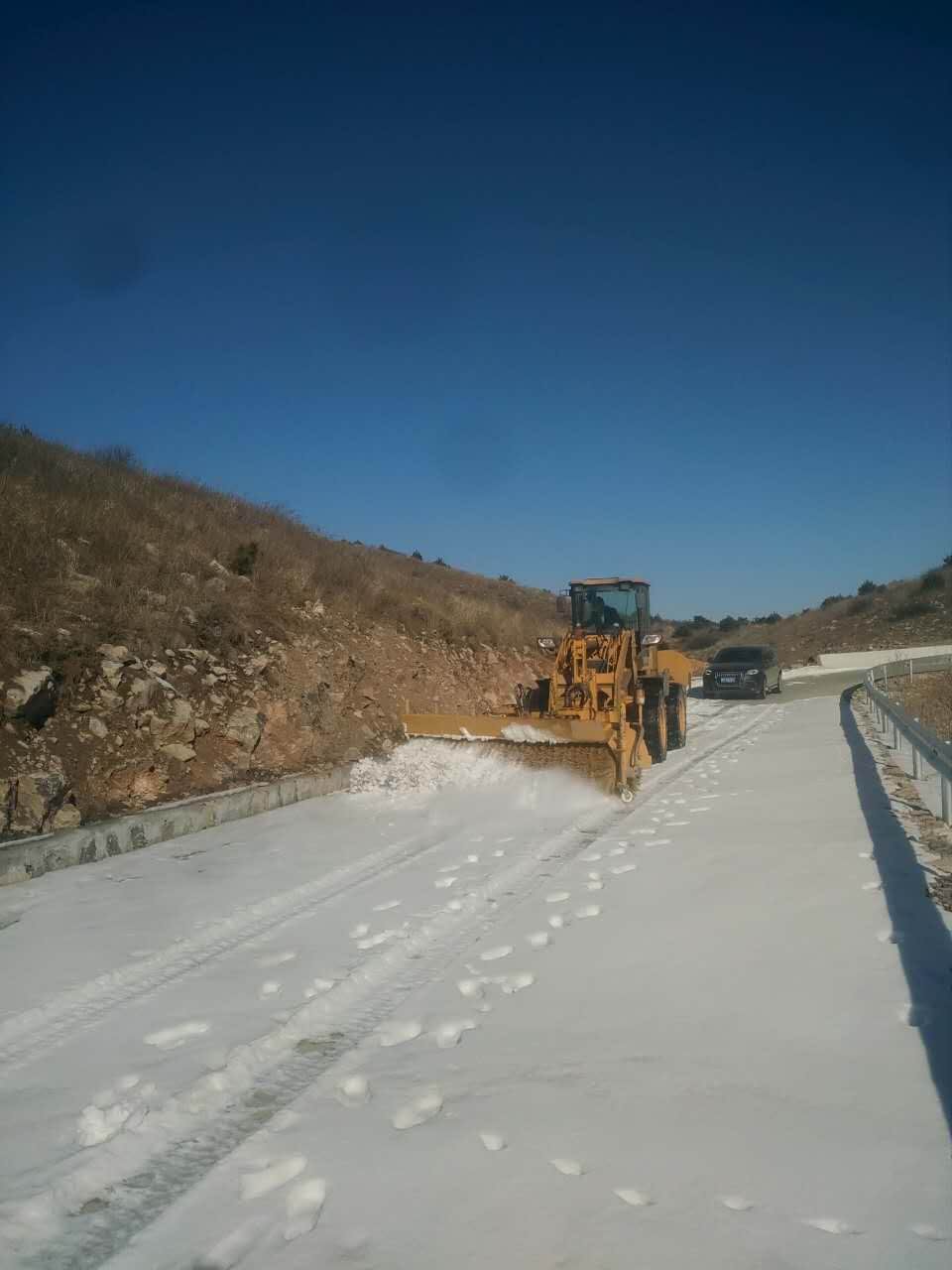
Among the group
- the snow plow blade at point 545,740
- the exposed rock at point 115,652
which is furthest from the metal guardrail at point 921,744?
the exposed rock at point 115,652

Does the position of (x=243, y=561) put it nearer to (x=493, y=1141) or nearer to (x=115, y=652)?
(x=115, y=652)

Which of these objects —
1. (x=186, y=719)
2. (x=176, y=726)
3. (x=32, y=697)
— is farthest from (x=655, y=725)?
(x=32, y=697)

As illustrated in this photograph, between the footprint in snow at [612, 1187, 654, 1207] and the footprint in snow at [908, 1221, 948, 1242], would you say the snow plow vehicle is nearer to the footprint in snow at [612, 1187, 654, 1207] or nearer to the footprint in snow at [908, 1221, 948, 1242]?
the footprint in snow at [612, 1187, 654, 1207]

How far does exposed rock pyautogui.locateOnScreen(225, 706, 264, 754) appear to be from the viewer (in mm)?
12188

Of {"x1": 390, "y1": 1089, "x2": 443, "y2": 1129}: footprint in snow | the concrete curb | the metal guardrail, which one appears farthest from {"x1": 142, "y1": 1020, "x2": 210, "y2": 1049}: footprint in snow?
the metal guardrail

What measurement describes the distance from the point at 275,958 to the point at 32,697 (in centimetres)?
576

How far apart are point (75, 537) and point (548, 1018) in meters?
11.5

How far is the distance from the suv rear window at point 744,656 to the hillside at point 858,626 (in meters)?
15.6

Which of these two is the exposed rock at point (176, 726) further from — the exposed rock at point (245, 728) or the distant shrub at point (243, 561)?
the distant shrub at point (243, 561)

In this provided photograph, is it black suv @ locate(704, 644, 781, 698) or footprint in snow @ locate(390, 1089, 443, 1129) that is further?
black suv @ locate(704, 644, 781, 698)

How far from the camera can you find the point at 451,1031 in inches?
179

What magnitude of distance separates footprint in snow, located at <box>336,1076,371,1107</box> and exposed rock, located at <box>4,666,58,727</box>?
23.7 feet

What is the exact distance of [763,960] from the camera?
532 cm

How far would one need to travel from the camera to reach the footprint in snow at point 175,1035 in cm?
446
